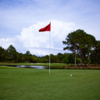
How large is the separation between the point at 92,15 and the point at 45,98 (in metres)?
21.9

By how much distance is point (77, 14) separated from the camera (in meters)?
22.8

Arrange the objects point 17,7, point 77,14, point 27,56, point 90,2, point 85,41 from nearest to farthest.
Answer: point 90,2, point 17,7, point 77,14, point 85,41, point 27,56

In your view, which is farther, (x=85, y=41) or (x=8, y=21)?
(x=85, y=41)

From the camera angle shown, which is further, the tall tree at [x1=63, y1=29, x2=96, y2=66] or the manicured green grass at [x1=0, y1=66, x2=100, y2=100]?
the tall tree at [x1=63, y1=29, x2=96, y2=66]

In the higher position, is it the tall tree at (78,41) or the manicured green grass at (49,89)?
the tall tree at (78,41)

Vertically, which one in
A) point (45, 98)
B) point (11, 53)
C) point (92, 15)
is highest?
point (92, 15)

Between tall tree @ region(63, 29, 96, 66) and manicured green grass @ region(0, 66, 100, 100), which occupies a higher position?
tall tree @ region(63, 29, 96, 66)

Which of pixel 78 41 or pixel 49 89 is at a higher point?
pixel 78 41

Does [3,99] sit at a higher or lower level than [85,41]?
lower

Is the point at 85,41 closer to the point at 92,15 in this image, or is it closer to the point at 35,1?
the point at 92,15

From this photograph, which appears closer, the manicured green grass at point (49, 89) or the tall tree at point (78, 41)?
the manicured green grass at point (49, 89)

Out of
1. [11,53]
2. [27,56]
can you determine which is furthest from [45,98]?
[27,56]

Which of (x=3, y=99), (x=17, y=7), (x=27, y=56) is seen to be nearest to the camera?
(x=3, y=99)

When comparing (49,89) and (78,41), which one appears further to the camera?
(78,41)
